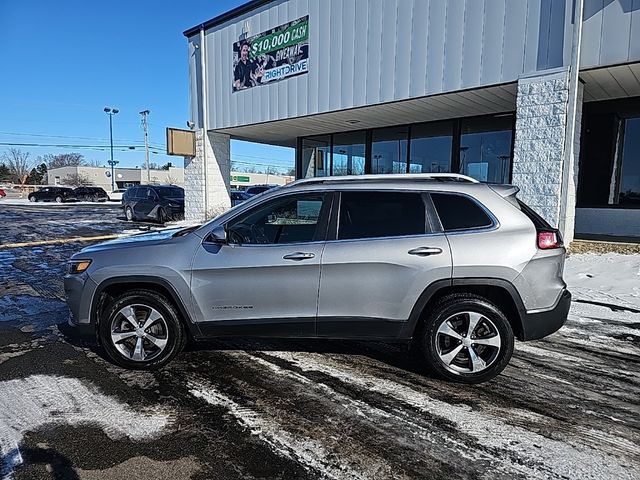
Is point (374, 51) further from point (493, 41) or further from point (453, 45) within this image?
point (493, 41)

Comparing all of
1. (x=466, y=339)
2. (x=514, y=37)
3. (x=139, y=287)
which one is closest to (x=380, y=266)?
(x=466, y=339)

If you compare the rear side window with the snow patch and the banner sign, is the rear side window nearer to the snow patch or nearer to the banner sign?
the snow patch

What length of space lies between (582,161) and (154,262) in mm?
12157

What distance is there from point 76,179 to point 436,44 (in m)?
87.1

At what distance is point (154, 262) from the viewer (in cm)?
388

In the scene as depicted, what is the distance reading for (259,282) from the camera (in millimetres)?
3801

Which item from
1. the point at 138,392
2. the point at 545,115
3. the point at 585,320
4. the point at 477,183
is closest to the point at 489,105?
the point at 545,115

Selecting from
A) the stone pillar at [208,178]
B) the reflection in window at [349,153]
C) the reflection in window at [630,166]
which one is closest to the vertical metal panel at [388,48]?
the reflection in window at [349,153]

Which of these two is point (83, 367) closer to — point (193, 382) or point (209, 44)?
point (193, 382)

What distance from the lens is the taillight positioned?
3682 millimetres

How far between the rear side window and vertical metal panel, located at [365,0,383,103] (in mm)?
8237

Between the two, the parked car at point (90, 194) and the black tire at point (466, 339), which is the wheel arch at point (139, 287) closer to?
the black tire at point (466, 339)

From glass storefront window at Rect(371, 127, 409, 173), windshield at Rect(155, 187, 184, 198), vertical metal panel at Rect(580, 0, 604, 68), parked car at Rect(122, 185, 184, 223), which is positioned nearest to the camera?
vertical metal panel at Rect(580, 0, 604, 68)

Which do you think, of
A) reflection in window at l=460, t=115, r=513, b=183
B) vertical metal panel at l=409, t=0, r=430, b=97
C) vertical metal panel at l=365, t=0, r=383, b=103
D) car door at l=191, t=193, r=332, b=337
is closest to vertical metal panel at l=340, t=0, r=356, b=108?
vertical metal panel at l=365, t=0, r=383, b=103
